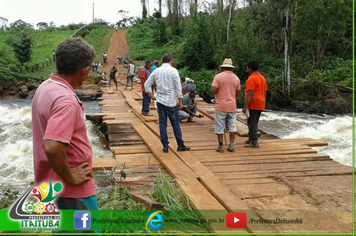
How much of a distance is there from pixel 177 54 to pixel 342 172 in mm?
22797

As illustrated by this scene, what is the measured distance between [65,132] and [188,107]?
6.78 m

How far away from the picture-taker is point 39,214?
2.26 meters

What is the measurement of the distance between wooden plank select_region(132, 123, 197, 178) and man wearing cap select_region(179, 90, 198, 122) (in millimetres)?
1382

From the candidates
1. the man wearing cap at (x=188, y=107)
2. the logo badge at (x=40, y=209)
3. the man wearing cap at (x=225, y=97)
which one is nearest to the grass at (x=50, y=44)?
the man wearing cap at (x=188, y=107)

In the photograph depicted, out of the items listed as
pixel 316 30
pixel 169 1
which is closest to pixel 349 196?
pixel 316 30

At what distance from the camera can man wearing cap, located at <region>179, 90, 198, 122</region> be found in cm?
850

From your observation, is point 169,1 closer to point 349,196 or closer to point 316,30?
point 316,30

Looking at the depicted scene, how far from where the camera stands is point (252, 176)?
4.76 metres

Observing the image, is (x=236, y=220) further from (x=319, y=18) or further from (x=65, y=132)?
(x=319, y=18)

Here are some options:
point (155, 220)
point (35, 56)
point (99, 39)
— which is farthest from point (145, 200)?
point (99, 39)

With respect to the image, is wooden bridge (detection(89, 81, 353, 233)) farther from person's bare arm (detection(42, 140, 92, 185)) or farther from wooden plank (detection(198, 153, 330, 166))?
person's bare arm (detection(42, 140, 92, 185))

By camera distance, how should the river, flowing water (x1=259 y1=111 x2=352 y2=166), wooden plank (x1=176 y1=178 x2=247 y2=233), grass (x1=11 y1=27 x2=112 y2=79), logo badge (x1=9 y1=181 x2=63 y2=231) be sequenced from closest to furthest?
logo badge (x1=9 y1=181 x2=63 y2=231), wooden plank (x1=176 y1=178 x2=247 y2=233), the river, flowing water (x1=259 y1=111 x2=352 y2=166), grass (x1=11 y1=27 x2=112 y2=79)

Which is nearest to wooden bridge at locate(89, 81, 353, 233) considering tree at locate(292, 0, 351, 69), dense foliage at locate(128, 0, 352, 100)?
dense foliage at locate(128, 0, 352, 100)

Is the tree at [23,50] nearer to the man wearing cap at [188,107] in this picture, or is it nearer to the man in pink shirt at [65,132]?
the man wearing cap at [188,107]
